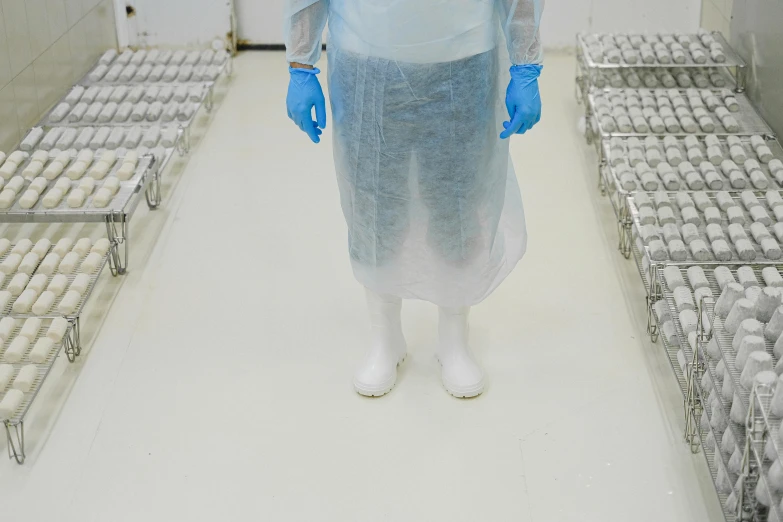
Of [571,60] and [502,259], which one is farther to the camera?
[571,60]

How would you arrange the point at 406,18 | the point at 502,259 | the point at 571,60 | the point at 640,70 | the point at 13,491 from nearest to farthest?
the point at 406,18, the point at 13,491, the point at 502,259, the point at 640,70, the point at 571,60

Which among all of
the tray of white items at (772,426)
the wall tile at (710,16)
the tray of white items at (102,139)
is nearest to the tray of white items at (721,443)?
the tray of white items at (772,426)

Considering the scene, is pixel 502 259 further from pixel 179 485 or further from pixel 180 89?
pixel 180 89

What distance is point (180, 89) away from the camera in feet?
14.0

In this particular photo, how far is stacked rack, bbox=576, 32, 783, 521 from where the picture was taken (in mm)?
2035

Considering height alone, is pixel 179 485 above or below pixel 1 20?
below

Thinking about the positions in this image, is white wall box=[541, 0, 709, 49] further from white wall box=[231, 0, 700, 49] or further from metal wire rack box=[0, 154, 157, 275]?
metal wire rack box=[0, 154, 157, 275]

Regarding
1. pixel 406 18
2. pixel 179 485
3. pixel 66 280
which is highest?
A: pixel 406 18

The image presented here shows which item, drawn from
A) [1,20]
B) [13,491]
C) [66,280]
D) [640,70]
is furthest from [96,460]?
[640,70]

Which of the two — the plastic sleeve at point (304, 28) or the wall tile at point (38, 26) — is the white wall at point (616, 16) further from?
the plastic sleeve at point (304, 28)

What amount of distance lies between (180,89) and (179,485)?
7.77 feet

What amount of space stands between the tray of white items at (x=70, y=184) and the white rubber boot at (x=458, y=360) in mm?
1207

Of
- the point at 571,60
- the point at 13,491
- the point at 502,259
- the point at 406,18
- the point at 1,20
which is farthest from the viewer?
the point at 571,60

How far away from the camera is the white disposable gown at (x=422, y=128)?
214 cm
